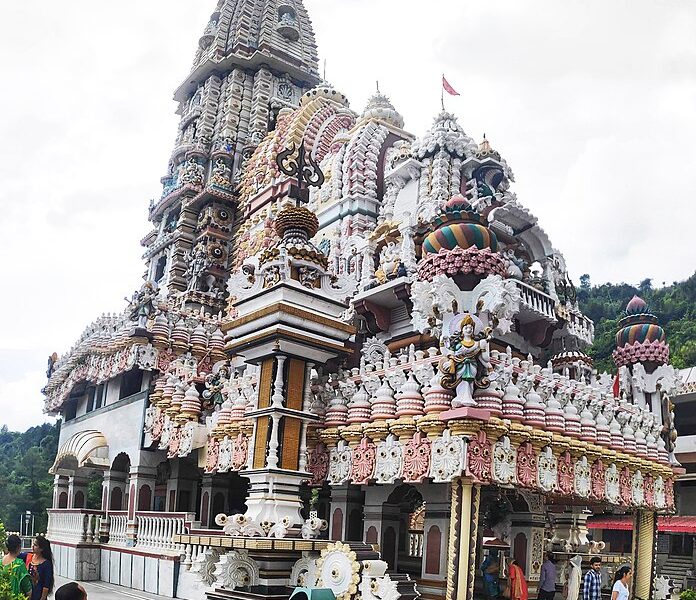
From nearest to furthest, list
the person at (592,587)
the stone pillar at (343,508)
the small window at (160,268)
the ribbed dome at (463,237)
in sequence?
the ribbed dome at (463,237) → the person at (592,587) → the stone pillar at (343,508) → the small window at (160,268)

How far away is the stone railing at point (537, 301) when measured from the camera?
15.3 meters

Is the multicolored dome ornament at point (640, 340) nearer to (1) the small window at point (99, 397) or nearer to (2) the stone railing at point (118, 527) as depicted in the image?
(2) the stone railing at point (118, 527)

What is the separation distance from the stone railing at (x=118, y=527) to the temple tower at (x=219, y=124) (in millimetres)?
8162

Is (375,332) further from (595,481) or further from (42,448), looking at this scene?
(42,448)

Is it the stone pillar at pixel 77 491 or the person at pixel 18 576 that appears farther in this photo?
the stone pillar at pixel 77 491

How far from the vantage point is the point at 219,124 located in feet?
105

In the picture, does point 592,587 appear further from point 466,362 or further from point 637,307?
point 637,307

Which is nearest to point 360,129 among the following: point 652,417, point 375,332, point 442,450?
point 375,332

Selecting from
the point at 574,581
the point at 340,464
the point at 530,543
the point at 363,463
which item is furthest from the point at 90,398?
the point at 574,581

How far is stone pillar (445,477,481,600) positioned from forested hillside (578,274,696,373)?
134 ft

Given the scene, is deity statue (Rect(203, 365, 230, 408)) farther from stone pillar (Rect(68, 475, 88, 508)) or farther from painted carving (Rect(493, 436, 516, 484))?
stone pillar (Rect(68, 475, 88, 508))

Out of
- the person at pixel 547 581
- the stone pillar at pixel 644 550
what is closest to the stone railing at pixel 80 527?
the person at pixel 547 581

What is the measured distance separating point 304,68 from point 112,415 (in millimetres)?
19081

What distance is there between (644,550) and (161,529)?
33.9ft
